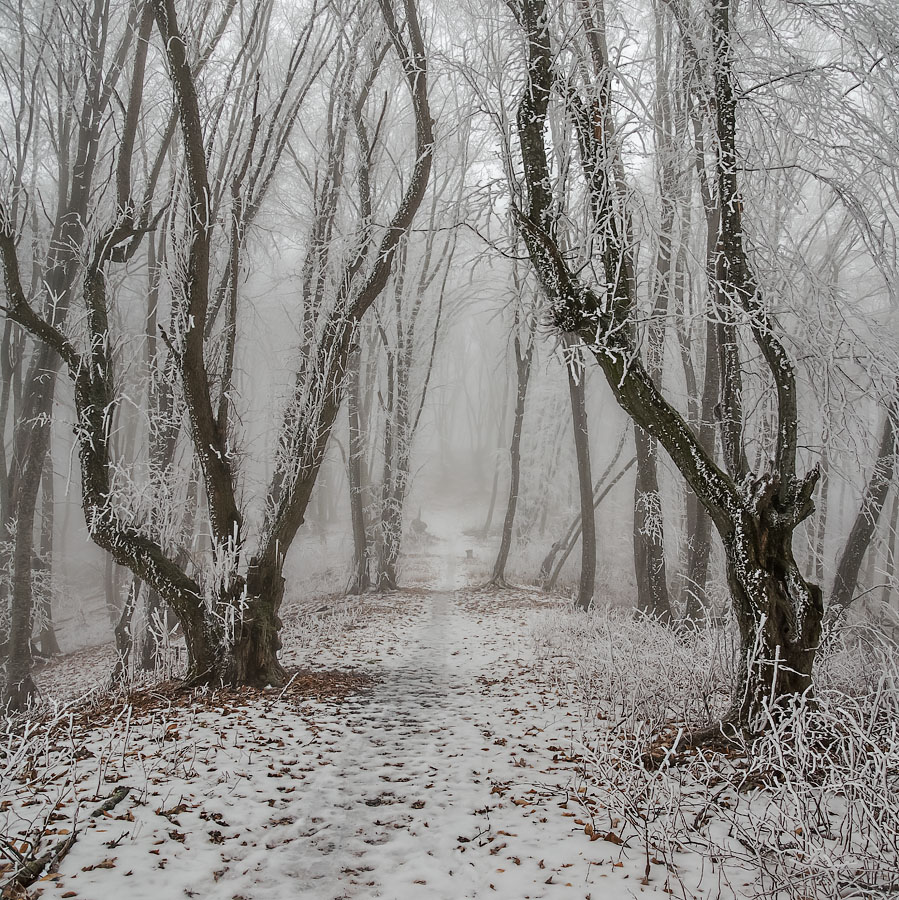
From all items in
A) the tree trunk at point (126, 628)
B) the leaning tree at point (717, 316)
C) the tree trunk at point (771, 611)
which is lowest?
the tree trunk at point (126, 628)

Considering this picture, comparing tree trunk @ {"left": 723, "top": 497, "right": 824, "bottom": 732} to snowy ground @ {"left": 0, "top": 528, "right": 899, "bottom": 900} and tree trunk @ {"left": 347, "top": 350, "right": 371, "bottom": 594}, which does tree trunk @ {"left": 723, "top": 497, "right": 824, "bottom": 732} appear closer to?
snowy ground @ {"left": 0, "top": 528, "right": 899, "bottom": 900}

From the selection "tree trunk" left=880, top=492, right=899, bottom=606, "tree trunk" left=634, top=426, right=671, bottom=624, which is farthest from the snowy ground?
"tree trunk" left=634, top=426, right=671, bottom=624

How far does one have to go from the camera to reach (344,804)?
3264 millimetres

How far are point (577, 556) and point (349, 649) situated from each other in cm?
1402

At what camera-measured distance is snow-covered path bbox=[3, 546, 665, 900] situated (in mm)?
2477

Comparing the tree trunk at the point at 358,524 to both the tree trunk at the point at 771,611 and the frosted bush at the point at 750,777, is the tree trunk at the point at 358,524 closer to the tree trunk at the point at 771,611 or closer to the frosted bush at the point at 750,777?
the frosted bush at the point at 750,777

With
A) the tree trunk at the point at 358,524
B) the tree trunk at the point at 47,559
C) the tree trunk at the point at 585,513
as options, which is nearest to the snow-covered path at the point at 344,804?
the tree trunk at the point at 585,513

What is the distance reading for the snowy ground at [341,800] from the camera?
2469 mm

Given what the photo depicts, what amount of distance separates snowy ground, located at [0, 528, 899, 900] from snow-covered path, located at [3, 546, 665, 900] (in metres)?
0.01

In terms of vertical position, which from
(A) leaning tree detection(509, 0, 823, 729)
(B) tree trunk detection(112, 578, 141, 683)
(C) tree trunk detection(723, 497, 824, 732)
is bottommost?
(B) tree trunk detection(112, 578, 141, 683)

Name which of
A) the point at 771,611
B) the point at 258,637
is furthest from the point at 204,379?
the point at 771,611

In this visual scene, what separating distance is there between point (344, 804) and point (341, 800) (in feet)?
0.17

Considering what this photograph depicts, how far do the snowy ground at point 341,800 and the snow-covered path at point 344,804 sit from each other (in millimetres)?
11

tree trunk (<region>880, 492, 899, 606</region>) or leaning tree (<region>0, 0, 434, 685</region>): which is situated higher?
leaning tree (<region>0, 0, 434, 685</region>)
